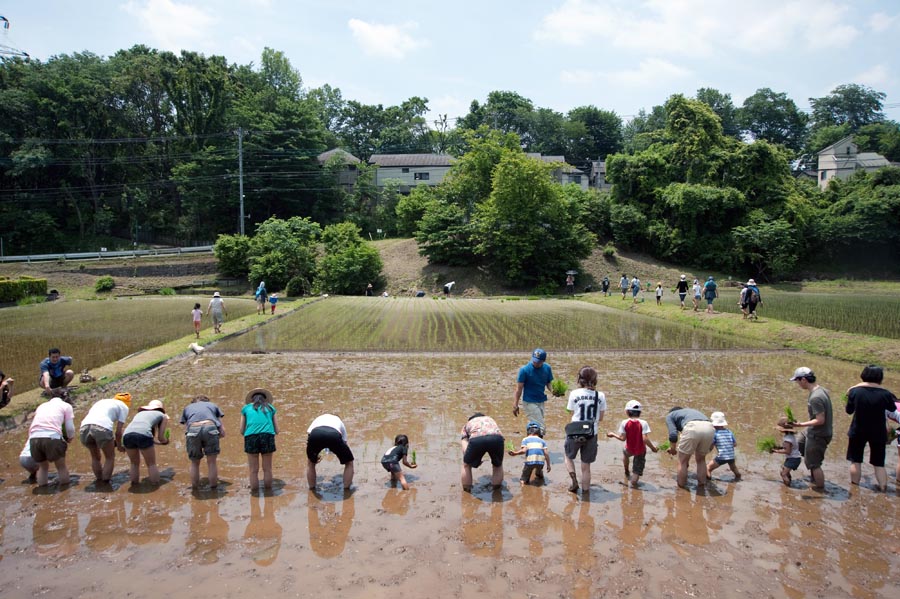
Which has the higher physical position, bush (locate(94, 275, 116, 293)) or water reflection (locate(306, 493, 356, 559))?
bush (locate(94, 275, 116, 293))

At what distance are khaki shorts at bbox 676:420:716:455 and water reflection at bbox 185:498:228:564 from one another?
5550 millimetres

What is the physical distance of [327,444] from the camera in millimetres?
7211

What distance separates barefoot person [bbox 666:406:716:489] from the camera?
288 inches

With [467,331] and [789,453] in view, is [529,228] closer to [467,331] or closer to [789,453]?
[467,331]

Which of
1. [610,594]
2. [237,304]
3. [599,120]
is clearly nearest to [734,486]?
[610,594]

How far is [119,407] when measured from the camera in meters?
7.86

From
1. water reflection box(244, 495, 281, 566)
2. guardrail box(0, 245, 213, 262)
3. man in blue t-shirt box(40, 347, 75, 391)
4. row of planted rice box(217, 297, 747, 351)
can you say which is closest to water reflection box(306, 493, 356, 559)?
water reflection box(244, 495, 281, 566)

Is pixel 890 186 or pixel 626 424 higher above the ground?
pixel 890 186

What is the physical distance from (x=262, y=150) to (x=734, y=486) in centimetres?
5563

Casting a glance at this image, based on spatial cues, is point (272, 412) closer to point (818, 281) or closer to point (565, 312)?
point (565, 312)

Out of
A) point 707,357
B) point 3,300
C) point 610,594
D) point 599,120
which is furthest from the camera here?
point 599,120

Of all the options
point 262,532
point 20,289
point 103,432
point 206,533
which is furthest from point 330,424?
point 20,289

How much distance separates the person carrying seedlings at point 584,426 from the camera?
735 centimetres

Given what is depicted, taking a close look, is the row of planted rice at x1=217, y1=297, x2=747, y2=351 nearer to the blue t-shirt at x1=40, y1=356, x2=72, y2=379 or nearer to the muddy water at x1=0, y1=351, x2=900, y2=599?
the blue t-shirt at x1=40, y1=356, x2=72, y2=379
